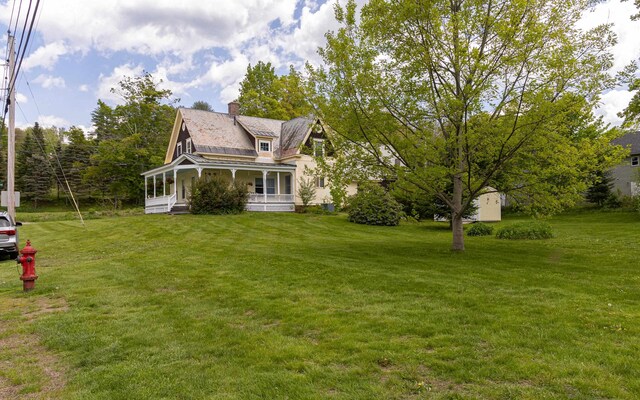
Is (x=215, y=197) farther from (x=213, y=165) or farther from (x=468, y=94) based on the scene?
(x=468, y=94)

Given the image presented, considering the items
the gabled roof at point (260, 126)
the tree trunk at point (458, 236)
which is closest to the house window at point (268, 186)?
the gabled roof at point (260, 126)

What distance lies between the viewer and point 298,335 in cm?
515

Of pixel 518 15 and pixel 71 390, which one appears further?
pixel 518 15

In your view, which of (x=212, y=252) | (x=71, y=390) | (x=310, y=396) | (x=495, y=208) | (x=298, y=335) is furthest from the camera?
(x=495, y=208)

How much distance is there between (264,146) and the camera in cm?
3234

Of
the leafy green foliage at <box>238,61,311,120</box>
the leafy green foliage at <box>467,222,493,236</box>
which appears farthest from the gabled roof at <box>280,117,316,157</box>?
the leafy green foliage at <box>467,222,493,236</box>

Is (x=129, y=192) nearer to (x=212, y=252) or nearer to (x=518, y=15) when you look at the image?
(x=212, y=252)

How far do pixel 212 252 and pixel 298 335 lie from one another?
25.8 ft

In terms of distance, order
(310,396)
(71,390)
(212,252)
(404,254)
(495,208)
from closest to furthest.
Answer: (310,396) → (71,390) → (404,254) → (212,252) → (495,208)

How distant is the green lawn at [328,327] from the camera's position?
3.77 metres

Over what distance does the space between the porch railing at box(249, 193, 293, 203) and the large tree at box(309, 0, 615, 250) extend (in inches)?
699

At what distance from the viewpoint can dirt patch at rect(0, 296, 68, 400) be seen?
3946 millimetres

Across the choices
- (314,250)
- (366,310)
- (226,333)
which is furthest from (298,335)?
(314,250)

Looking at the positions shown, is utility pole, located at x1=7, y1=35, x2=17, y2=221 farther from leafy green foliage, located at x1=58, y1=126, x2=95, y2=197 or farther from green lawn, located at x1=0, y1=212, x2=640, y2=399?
leafy green foliage, located at x1=58, y1=126, x2=95, y2=197
